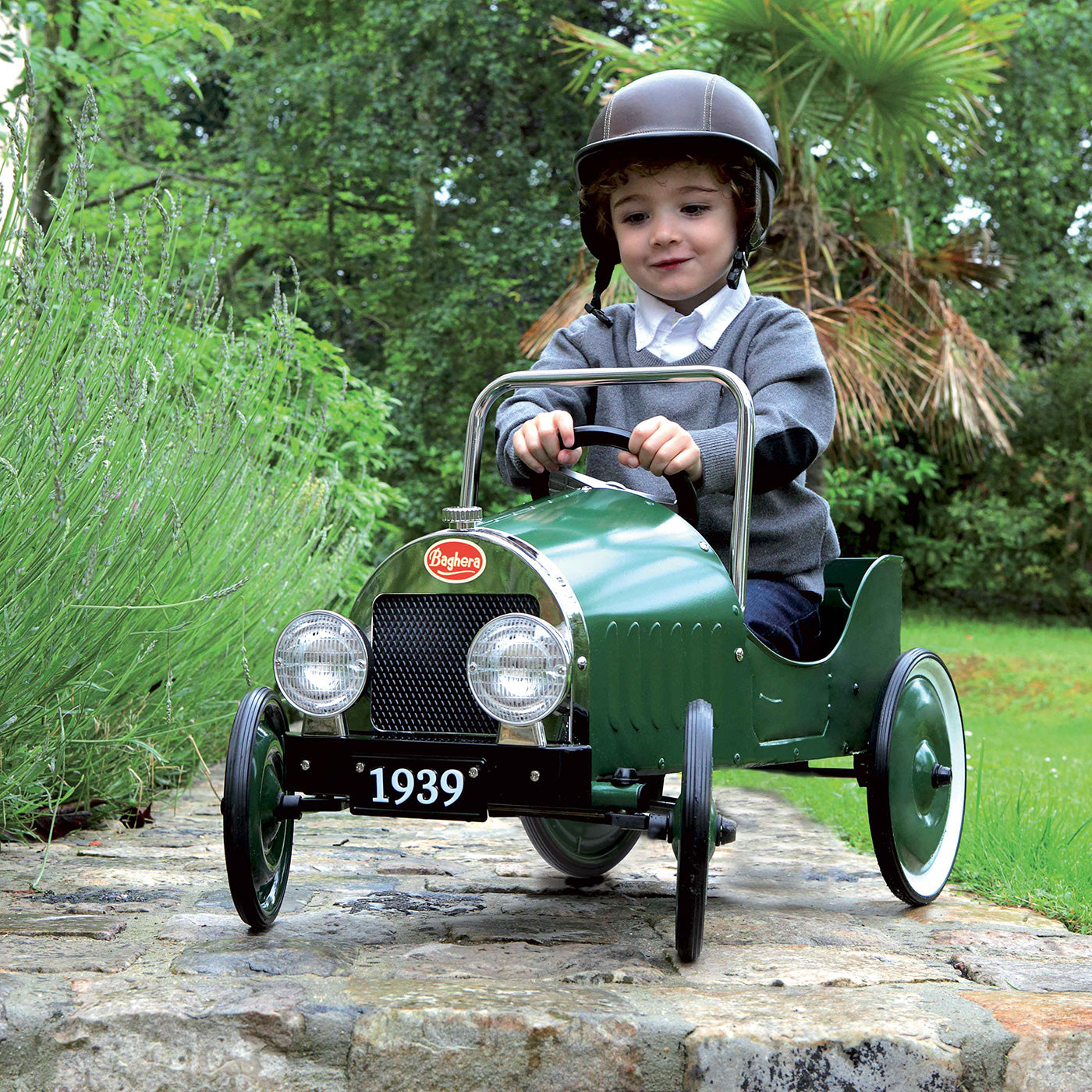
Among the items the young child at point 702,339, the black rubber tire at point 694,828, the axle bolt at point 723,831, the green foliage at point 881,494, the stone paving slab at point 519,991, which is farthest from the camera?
the green foliage at point 881,494

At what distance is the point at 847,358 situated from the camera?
7848 mm

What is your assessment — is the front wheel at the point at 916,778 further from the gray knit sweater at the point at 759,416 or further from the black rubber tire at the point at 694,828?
the black rubber tire at the point at 694,828

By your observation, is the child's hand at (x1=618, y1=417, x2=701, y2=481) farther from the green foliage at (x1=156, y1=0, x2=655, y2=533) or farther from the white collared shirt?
the green foliage at (x1=156, y1=0, x2=655, y2=533)

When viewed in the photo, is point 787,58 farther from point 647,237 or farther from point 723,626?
point 723,626

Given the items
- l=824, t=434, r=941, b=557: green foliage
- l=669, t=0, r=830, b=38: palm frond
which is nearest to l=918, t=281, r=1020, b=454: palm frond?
l=824, t=434, r=941, b=557: green foliage

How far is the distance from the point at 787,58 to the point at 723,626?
5.96m

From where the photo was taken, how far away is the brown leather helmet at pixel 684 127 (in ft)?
8.93

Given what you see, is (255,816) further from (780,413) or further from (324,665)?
(780,413)

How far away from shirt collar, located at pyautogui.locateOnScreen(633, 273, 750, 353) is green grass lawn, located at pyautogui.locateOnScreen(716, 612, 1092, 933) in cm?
138

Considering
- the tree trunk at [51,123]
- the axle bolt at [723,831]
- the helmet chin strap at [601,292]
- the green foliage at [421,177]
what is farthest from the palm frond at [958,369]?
the axle bolt at [723,831]

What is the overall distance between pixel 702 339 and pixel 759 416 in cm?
35

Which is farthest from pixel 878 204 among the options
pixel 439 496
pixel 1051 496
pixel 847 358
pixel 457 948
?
pixel 457 948

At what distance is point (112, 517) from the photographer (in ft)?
10.00

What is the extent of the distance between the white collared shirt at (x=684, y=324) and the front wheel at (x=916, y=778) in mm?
798
